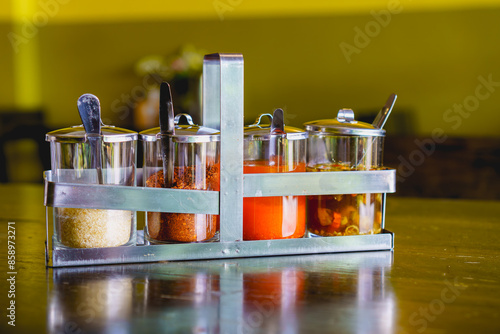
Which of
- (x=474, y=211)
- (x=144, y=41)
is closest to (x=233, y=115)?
(x=474, y=211)

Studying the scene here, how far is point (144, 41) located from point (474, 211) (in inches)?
126

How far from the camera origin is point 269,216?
81 cm

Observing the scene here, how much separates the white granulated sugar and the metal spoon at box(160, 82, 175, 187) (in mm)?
88

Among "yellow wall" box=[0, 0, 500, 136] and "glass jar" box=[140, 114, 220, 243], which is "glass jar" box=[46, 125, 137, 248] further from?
"yellow wall" box=[0, 0, 500, 136]

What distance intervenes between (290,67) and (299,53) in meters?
0.11

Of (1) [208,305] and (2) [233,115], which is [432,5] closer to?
(2) [233,115]

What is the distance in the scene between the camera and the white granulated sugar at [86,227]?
0.74 metres

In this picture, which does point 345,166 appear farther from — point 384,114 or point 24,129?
point 24,129

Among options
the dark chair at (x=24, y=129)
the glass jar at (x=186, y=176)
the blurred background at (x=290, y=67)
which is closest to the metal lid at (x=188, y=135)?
the glass jar at (x=186, y=176)

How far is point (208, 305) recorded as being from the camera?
0.60m

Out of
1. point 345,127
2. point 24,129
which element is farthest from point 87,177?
point 24,129

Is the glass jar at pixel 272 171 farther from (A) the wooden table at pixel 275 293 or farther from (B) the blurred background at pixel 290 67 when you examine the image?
(B) the blurred background at pixel 290 67

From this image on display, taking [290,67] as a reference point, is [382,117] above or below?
below

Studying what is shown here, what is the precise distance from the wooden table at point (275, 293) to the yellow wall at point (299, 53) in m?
2.85
